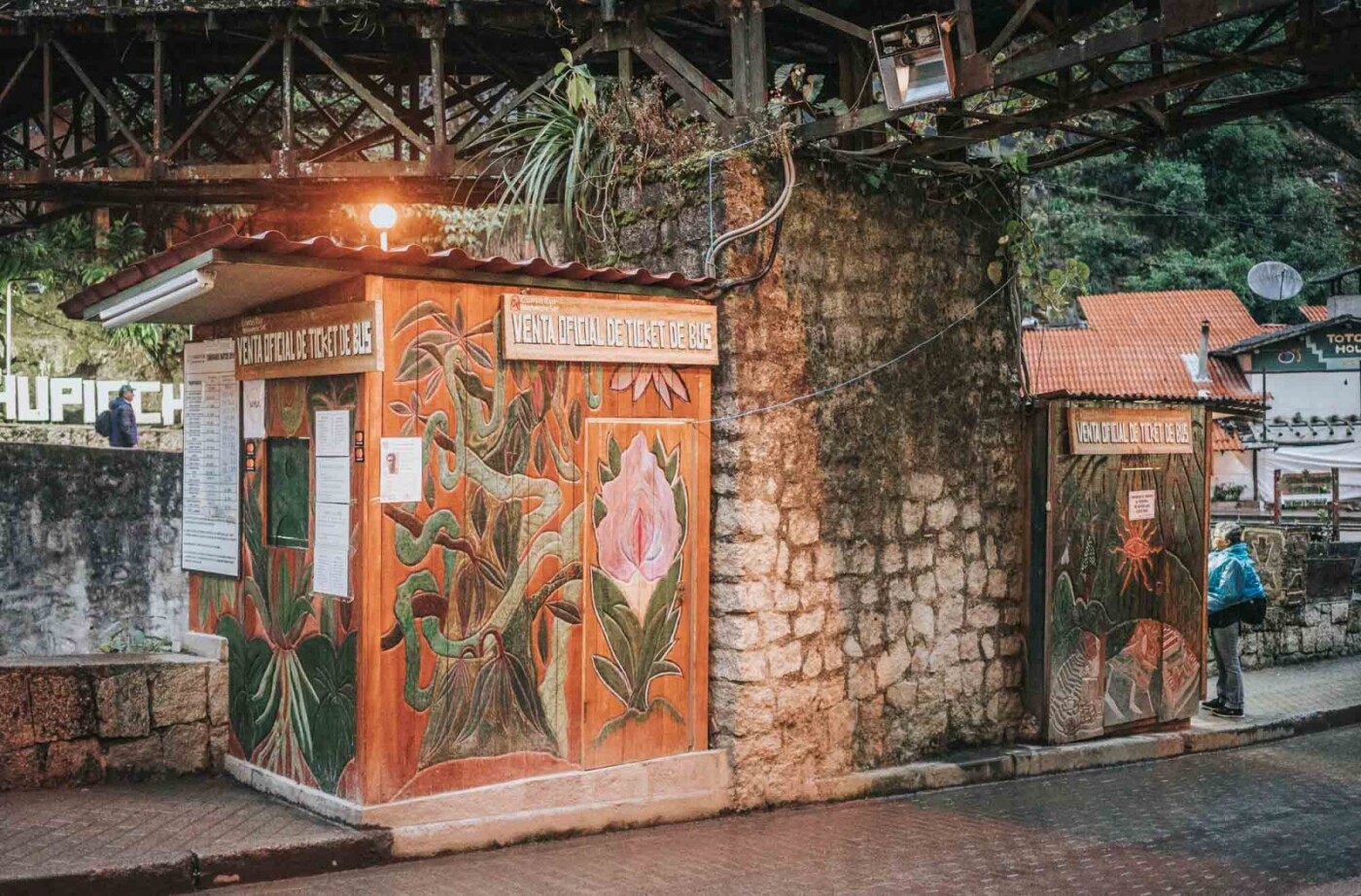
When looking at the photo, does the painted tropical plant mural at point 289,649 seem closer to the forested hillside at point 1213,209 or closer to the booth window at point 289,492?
the booth window at point 289,492

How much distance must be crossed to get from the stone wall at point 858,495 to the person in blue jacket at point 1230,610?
292 cm

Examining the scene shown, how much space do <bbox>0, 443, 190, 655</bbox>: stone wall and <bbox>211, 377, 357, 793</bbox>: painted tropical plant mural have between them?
187 inches

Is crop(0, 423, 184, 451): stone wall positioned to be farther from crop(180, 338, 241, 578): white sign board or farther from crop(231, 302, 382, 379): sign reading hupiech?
crop(231, 302, 382, 379): sign reading hupiech

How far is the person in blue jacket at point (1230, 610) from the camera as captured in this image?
1218cm

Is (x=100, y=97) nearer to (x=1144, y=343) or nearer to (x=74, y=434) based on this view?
(x=74, y=434)

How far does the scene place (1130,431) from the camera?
422 inches

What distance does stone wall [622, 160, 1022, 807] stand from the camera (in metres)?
8.52

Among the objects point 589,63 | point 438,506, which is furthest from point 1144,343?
point 438,506

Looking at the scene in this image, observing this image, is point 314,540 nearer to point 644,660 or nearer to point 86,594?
point 644,660

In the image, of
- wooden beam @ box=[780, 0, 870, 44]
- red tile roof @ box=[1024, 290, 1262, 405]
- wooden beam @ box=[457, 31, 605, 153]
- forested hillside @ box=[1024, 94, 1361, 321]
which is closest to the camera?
wooden beam @ box=[780, 0, 870, 44]

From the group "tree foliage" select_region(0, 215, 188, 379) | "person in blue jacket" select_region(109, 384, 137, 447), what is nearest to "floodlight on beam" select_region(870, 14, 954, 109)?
"person in blue jacket" select_region(109, 384, 137, 447)

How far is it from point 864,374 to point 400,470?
11.2ft

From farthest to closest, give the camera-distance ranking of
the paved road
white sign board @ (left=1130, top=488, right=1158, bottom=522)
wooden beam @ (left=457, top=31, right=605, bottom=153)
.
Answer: white sign board @ (left=1130, top=488, right=1158, bottom=522)
wooden beam @ (left=457, top=31, right=605, bottom=153)
the paved road

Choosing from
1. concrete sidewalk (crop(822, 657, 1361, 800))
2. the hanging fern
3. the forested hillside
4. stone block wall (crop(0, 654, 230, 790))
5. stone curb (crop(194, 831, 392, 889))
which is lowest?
concrete sidewalk (crop(822, 657, 1361, 800))
